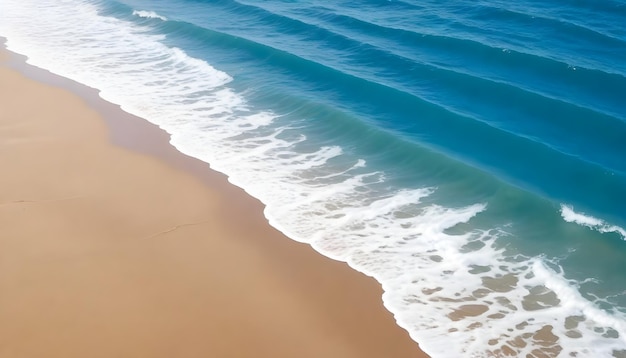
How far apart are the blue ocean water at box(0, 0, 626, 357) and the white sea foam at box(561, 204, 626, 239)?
38 millimetres

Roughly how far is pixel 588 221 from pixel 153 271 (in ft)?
26.9

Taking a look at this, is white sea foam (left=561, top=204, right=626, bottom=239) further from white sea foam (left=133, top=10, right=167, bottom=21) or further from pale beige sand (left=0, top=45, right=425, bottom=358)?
white sea foam (left=133, top=10, right=167, bottom=21)

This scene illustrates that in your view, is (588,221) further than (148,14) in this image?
No

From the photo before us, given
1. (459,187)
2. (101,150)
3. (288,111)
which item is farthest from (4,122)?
(459,187)

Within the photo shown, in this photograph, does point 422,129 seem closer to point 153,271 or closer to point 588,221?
point 588,221

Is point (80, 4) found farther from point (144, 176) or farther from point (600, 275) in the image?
point (600, 275)

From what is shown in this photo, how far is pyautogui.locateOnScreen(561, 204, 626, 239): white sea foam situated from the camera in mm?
12580

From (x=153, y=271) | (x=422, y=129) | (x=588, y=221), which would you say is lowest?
(x=153, y=271)

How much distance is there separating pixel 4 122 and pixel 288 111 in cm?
713

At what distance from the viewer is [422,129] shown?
16.6 m

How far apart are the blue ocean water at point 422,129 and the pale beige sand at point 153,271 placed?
60cm

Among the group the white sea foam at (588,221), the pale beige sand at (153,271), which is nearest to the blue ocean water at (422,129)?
the white sea foam at (588,221)

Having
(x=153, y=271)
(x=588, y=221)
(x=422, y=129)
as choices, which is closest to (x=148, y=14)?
(x=422, y=129)

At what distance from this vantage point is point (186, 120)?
17234 mm
